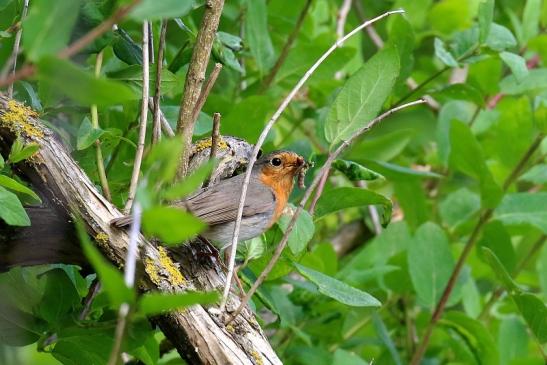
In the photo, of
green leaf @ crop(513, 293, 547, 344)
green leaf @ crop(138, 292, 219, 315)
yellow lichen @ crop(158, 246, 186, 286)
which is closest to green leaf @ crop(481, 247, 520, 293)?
green leaf @ crop(513, 293, 547, 344)

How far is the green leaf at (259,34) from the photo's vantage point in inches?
152

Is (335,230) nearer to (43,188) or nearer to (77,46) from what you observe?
(43,188)

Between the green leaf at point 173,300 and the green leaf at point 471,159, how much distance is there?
256 cm

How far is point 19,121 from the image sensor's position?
8.38 feet

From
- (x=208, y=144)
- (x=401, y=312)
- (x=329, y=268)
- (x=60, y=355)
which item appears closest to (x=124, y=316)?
(x=60, y=355)

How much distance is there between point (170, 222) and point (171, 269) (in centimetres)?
110

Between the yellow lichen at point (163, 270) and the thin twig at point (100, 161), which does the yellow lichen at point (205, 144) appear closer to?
the thin twig at point (100, 161)

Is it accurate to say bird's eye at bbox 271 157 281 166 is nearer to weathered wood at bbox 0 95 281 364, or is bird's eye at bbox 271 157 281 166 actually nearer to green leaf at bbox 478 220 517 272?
green leaf at bbox 478 220 517 272

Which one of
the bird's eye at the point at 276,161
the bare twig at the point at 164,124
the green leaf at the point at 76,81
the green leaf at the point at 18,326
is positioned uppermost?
the green leaf at the point at 76,81

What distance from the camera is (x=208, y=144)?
3.18m

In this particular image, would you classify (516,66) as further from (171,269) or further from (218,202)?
(171,269)

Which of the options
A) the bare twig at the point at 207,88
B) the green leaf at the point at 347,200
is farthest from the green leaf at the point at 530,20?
the bare twig at the point at 207,88

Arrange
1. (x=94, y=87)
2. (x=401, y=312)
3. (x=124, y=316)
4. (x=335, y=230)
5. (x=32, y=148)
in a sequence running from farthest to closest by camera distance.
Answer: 1. (x=335, y=230)
2. (x=401, y=312)
3. (x=32, y=148)
4. (x=124, y=316)
5. (x=94, y=87)

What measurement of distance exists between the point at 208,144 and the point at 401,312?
1.95 meters
